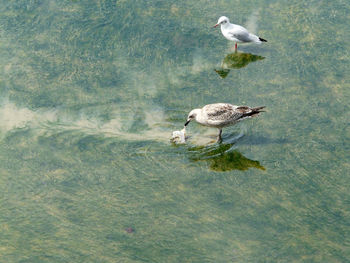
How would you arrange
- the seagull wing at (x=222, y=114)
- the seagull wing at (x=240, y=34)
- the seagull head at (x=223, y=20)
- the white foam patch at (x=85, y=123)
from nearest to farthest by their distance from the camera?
1. the seagull wing at (x=222, y=114)
2. the white foam patch at (x=85, y=123)
3. the seagull wing at (x=240, y=34)
4. the seagull head at (x=223, y=20)

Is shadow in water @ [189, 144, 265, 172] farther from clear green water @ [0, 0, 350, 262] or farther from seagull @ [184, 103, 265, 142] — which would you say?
seagull @ [184, 103, 265, 142]

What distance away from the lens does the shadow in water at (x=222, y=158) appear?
4930 mm

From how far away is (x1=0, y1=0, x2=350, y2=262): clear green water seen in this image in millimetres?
4250

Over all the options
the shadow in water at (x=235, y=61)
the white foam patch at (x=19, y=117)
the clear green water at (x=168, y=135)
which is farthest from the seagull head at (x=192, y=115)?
the white foam patch at (x=19, y=117)

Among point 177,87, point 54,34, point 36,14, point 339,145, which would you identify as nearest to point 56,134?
point 177,87

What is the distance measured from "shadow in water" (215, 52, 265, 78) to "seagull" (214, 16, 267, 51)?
0.60 ft

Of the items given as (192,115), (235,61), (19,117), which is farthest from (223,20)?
(19,117)

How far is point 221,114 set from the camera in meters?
5.08

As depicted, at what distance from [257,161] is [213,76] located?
1448 millimetres

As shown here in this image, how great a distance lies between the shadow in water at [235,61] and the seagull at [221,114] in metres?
1.01

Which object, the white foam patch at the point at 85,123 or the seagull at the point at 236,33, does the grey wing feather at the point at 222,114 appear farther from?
the seagull at the point at 236,33

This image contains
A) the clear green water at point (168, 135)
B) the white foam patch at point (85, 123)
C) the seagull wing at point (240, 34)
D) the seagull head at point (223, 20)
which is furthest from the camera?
the seagull head at point (223, 20)

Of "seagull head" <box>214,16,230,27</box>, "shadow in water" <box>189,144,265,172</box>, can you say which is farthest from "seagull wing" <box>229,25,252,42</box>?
"shadow in water" <box>189,144,265,172</box>

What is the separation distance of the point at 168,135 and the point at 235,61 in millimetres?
1571
